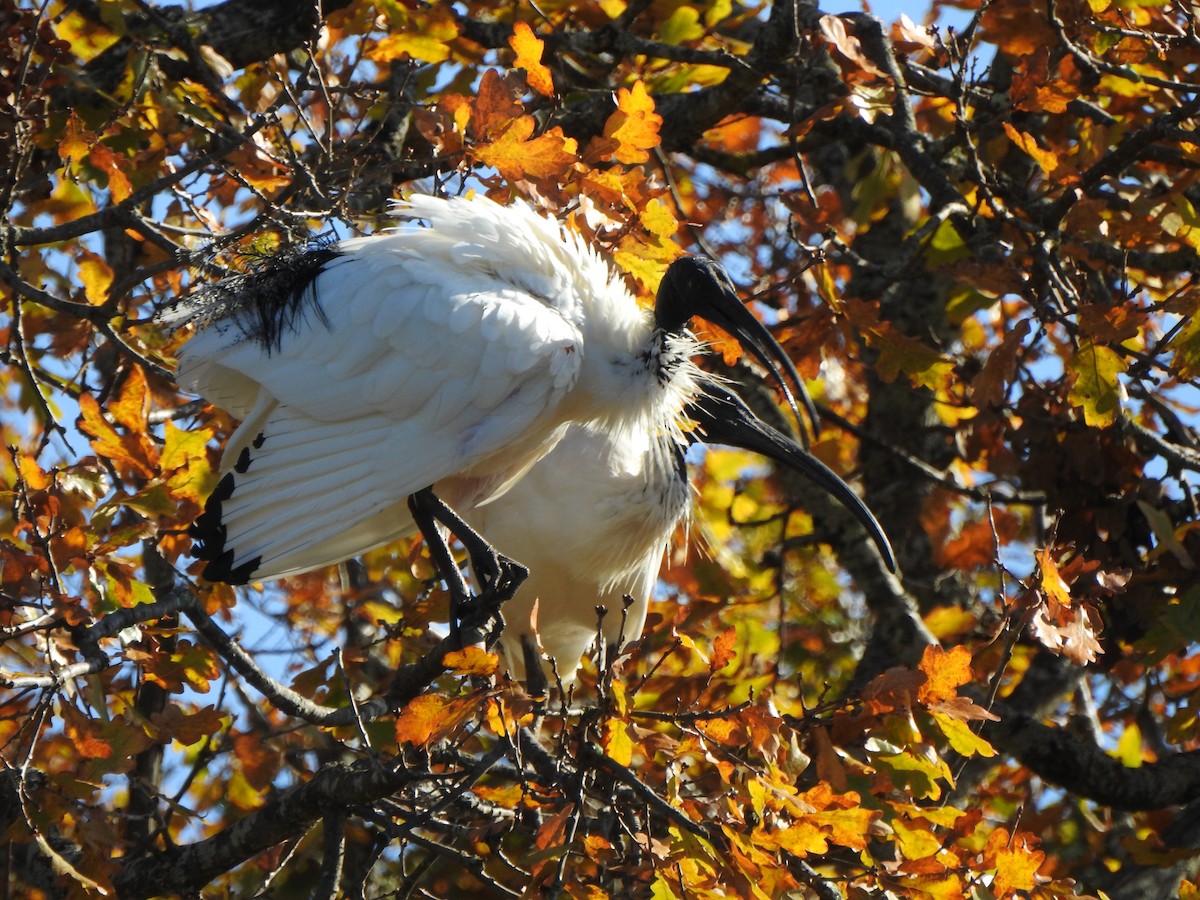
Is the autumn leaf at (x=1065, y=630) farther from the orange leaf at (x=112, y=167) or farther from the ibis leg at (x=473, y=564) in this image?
the orange leaf at (x=112, y=167)

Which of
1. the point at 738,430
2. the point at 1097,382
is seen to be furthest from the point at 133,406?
the point at 1097,382

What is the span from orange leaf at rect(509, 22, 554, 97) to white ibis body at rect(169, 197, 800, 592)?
0.40 m

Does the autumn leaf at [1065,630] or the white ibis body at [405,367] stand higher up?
the white ibis body at [405,367]

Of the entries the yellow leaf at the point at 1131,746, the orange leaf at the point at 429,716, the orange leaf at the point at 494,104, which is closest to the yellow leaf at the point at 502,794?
the orange leaf at the point at 429,716

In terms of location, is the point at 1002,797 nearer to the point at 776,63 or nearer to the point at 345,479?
the point at 776,63

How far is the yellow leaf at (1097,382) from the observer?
4.19m

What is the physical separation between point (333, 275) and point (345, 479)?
69 cm

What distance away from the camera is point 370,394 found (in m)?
3.80

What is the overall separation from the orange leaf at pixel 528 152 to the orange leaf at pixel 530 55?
7.6 inches

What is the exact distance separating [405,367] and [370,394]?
11 cm

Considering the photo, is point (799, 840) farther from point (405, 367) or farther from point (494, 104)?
point (494, 104)

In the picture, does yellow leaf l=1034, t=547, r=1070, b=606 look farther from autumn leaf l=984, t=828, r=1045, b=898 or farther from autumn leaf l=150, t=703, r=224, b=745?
autumn leaf l=150, t=703, r=224, b=745

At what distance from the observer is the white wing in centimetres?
365

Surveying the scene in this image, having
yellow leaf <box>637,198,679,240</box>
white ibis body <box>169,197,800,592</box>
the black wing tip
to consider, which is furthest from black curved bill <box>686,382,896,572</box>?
the black wing tip
